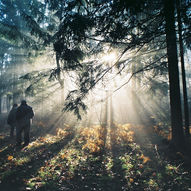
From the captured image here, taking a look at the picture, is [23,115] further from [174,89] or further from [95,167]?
[174,89]

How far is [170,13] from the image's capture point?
5312mm

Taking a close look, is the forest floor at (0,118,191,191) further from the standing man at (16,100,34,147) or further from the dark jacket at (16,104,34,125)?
the dark jacket at (16,104,34,125)

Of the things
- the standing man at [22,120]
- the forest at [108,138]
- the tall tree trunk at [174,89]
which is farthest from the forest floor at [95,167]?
the tall tree trunk at [174,89]

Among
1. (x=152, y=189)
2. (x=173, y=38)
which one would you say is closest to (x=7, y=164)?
(x=152, y=189)

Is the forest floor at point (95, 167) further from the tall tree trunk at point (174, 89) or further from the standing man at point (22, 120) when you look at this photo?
the tall tree trunk at point (174, 89)

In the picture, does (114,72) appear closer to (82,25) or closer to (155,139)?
(82,25)

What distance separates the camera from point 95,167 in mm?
4883

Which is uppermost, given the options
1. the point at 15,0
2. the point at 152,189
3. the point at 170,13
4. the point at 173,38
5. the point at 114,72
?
the point at 15,0

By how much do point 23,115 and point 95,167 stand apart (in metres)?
4.60

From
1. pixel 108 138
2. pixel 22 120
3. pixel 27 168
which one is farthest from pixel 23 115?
pixel 108 138

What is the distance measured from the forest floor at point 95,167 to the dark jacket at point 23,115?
1.25 metres

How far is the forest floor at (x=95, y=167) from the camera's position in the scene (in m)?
3.88

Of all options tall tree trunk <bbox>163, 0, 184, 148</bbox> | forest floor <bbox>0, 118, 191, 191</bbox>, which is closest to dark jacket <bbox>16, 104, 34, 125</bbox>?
forest floor <bbox>0, 118, 191, 191</bbox>

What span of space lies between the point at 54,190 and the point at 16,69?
824 inches
